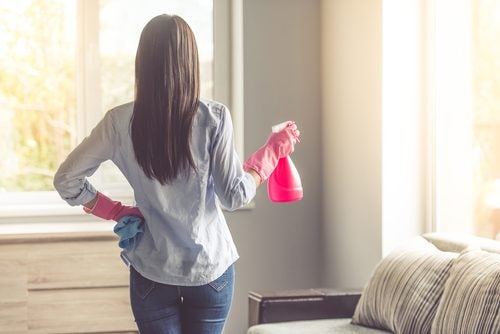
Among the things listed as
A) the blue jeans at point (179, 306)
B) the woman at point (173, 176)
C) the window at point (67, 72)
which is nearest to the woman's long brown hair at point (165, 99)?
the woman at point (173, 176)

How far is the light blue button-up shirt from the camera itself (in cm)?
226

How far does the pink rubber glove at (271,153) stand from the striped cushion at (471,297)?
0.67 meters

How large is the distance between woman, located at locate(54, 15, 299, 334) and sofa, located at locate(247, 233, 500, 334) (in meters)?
0.75

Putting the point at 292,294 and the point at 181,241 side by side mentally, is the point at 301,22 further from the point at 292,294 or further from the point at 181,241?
the point at 181,241

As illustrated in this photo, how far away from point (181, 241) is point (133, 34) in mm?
2131

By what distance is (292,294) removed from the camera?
3.34 meters

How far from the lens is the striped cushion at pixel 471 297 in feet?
8.31

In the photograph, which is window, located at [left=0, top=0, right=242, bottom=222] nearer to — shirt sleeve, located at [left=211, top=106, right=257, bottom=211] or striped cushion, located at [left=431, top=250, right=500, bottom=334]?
striped cushion, located at [left=431, top=250, right=500, bottom=334]

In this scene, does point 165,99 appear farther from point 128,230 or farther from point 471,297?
point 471,297

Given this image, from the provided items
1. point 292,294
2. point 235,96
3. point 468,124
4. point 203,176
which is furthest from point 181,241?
point 235,96

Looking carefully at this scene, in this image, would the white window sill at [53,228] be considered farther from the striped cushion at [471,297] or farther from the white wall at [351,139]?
the striped cushion at [471,297]

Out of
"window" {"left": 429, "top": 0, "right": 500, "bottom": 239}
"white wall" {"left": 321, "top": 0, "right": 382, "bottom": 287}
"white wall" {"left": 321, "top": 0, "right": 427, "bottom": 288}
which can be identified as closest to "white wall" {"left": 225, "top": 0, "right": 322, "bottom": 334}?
"white wall" {"left": 321, "top": 0, "right": 382, "bottom": 287}

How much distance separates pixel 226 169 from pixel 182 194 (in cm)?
13

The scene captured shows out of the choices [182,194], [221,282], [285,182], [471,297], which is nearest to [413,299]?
[471,297]
